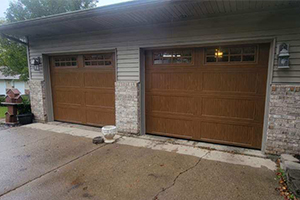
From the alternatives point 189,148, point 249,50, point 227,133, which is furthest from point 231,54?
point 189,148

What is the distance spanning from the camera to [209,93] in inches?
166

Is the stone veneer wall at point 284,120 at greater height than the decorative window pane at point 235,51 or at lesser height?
lesser

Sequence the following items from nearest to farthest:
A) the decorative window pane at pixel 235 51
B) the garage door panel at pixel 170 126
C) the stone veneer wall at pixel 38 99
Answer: the decorative window pane at pixel 235 51, the garage door panel at pixel 170 126, the stone veneer wall at pixel 38 99

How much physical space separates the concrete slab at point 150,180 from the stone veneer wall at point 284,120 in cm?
74

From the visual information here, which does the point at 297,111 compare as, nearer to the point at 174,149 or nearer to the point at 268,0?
the point at 268,0

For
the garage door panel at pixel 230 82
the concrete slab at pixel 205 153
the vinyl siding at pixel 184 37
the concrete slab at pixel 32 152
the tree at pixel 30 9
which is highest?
the tree at pixel 30 9

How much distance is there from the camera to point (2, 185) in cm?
276

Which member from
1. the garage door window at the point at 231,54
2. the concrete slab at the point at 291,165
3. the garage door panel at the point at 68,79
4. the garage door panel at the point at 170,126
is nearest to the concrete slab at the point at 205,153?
the concrete slab at the point at 291,165

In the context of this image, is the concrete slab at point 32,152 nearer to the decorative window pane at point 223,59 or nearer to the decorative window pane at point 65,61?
the decorative window pane at point 65,61

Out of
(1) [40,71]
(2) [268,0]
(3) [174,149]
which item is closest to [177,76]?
(3) [174,149]

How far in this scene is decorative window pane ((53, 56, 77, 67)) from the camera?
19.4 ft

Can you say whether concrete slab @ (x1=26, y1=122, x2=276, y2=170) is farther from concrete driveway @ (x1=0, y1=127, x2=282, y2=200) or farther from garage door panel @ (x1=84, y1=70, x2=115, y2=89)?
garage door panel @ (x1=84, y1=70, x2=115, y2=89)

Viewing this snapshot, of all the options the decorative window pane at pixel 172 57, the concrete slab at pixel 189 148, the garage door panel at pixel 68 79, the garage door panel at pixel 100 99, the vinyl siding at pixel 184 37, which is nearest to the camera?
the vinyl siding at pixel 184 37

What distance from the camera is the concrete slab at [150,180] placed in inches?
98.3
